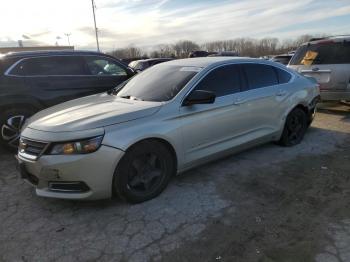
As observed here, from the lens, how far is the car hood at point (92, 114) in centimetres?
387

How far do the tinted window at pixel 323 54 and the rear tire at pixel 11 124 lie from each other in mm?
6330

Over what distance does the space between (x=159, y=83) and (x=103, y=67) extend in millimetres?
2707

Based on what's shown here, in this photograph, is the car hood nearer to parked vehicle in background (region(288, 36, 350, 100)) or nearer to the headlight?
the headlight

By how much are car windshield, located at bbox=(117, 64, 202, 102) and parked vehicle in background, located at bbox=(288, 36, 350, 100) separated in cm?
447

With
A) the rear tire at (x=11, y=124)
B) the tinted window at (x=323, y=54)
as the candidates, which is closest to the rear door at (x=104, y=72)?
the rear tire at (x=11, y=124)

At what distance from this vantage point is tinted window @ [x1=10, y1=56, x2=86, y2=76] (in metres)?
6.32

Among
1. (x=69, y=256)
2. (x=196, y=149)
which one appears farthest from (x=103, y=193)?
(x=196, y=149)

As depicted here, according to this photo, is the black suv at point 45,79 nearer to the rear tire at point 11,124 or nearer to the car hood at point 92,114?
the rear tire at point 11,124

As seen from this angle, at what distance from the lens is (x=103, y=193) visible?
3869 mm

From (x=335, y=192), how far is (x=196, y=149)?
176cm

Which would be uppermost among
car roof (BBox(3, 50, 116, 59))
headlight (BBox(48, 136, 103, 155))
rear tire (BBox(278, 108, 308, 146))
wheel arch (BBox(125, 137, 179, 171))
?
car roof (BBox(3, 50, 116, 59))

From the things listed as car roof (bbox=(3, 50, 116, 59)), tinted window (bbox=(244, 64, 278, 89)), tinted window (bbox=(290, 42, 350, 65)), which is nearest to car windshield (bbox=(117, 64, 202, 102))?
tinted window (bbox=(244, 64, 278, 89))

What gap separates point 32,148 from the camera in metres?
3.99

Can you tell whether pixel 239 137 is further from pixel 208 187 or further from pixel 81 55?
pixel 81 55
